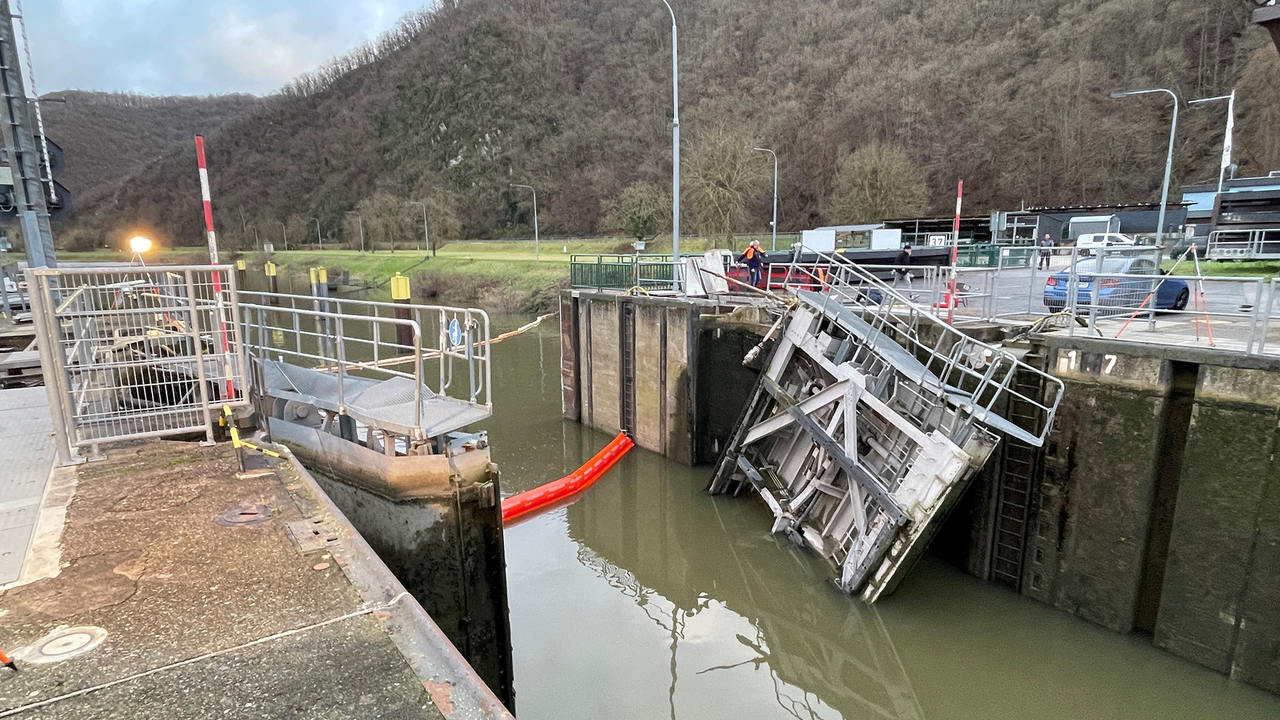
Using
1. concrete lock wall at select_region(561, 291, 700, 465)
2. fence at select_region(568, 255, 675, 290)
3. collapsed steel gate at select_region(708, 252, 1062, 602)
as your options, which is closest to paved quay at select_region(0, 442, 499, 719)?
A: collapsed steel gate at select_region(708, 252, 1062, 602)

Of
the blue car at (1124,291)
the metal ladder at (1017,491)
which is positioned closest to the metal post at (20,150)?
the metal ladder at (1017,491)

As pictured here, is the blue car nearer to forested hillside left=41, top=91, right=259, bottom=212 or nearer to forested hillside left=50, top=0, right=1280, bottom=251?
forested hillside left=50, top=0, right=1280, bottom=251

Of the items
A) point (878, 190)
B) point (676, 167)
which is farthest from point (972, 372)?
point (878, 190)

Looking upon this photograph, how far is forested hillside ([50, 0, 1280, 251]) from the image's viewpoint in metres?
60.6

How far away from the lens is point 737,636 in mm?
8531

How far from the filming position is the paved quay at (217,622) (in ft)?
9.62

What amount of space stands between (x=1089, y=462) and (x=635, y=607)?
5.91 meters

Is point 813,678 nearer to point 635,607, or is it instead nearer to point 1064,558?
point 635,607

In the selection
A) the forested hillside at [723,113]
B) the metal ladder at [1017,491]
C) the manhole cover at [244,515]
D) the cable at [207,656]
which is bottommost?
the metal ladder at [1017,491]

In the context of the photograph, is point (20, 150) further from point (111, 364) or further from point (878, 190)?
point (878, 190)

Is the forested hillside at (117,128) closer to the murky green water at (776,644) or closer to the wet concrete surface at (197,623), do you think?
the murky green water at (776,644)

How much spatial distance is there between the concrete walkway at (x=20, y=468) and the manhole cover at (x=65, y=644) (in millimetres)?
859

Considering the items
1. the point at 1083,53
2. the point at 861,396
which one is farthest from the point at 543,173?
the point at 861,396

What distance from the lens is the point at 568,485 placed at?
1239cm
